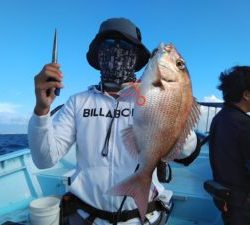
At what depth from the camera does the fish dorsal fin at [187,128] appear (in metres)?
1.80

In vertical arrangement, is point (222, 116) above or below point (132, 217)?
above

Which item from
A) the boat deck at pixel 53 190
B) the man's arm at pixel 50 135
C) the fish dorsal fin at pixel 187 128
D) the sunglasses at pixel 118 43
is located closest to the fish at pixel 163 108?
the fish dorsal fin at pixel 187 128

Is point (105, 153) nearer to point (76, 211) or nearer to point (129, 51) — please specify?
point (76, 211)

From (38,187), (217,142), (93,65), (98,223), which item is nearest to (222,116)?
(217,142)

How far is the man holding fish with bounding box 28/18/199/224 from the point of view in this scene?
5.87 feet

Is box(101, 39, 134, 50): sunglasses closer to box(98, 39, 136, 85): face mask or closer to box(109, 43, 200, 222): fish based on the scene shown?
box(98, 39, 136, 85): face mask

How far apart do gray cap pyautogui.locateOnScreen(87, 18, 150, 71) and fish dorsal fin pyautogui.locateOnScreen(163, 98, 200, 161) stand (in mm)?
1055

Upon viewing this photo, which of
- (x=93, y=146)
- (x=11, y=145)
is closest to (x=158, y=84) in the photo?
(x=93, y=146)

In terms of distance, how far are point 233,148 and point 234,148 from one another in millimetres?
12

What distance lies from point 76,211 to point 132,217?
0.45 metres

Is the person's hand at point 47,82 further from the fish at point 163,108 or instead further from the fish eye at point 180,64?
the fish eye at point 180,64

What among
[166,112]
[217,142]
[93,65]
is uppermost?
[93,65]

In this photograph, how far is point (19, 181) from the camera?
6.07m

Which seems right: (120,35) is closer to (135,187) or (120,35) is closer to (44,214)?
(135,187)
